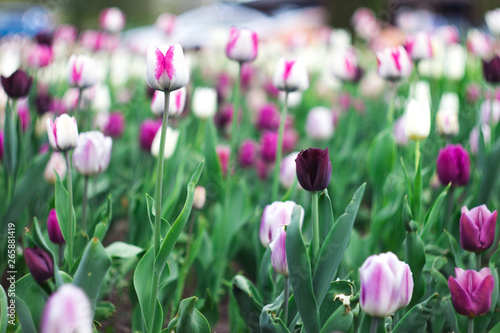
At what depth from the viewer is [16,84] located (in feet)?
5.75

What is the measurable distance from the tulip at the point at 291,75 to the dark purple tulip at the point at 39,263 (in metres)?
0.91

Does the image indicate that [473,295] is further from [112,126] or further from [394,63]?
[112,126]

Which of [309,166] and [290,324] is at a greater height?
[309,166]

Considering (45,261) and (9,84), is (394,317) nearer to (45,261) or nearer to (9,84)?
(45,261)

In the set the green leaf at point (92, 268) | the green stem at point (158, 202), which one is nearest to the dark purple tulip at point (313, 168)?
the green stem at point (158, 202)

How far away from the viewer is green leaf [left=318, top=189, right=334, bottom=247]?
1.28 meters

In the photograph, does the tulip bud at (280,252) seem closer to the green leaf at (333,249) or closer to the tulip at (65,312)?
the green leaf at (333,249)

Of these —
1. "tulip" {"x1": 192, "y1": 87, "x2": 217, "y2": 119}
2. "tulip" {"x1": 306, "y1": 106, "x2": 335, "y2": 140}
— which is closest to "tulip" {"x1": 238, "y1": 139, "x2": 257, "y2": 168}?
"tulip" {"x1": 192, "y1": 87, "x2": 217, "y2": 119}

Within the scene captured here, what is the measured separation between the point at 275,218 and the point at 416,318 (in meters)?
0.38

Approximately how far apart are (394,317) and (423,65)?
9.28 feet

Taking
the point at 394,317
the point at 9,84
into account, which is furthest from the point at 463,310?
the point at 9,84

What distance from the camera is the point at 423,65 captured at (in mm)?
3793

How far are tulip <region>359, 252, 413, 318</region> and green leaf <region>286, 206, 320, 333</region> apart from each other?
17 cm

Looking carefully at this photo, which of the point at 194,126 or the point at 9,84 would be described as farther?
the point at 194,126
